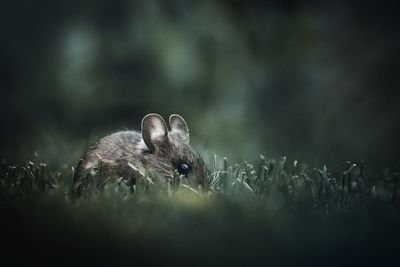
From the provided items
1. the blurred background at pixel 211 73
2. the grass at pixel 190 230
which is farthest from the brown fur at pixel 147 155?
the blurred background at pixel 211 73

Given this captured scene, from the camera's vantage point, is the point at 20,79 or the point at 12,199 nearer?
the point at 12,199

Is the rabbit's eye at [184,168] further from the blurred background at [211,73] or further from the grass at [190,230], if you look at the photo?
the blurred background at [211,73]

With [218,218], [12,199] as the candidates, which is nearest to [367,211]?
[218,218]

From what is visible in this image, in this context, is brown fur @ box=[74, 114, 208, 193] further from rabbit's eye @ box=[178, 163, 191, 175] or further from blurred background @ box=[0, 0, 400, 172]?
blurred background @ box=[0, 0, 400, 172]

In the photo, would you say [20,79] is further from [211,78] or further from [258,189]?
[258,189]

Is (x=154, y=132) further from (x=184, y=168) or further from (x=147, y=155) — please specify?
(x=184, y=168)

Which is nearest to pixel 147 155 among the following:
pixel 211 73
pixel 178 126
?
pixel 178 126
